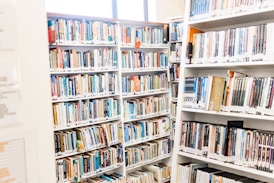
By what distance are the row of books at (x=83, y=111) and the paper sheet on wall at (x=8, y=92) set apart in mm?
1941

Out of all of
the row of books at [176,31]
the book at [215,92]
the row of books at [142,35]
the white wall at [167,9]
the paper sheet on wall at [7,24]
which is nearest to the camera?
the paper sheet on wall at [7,24]

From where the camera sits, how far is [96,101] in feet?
9.89

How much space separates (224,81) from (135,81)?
50.8 inches

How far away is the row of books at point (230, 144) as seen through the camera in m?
2.12

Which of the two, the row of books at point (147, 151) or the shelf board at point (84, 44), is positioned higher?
the shelf board at point (84, 44)

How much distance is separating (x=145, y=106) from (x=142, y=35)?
0.89 m

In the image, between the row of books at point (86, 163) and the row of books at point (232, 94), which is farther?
the row of books at point (86, 163)

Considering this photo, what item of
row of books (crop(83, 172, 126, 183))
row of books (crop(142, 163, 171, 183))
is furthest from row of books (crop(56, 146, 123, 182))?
row of books (crop(142, 163, 171, 183))

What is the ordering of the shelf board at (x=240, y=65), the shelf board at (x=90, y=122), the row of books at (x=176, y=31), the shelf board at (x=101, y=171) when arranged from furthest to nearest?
the row of books at (x=176, y=31) → the shelf board at (x=101, y=171) → the shelf board at (x=90, y=122) → the shelf board at (x=240, y=65)

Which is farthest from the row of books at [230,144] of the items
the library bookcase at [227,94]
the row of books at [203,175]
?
the row of books at [203,175]

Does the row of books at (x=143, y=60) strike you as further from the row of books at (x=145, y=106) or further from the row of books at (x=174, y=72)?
the row of books at (x=145, y=106)

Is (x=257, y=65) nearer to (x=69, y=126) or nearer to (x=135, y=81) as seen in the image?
(x=135, y=81)

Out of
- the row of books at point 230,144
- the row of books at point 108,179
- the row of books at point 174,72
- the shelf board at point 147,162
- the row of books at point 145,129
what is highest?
the row of books at point 174,72

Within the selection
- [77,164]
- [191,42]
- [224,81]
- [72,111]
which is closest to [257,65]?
[224,81]
